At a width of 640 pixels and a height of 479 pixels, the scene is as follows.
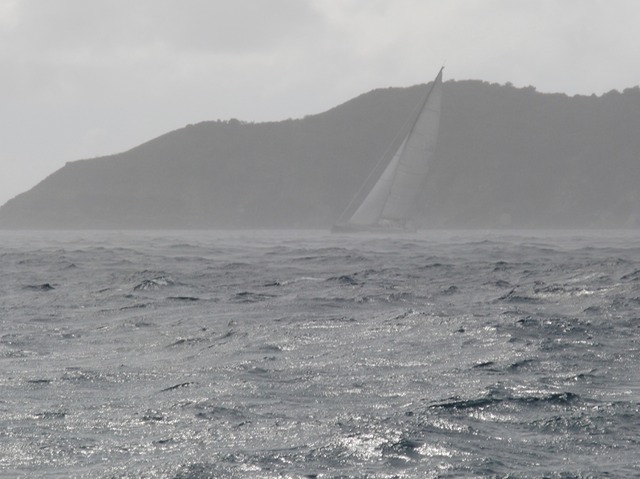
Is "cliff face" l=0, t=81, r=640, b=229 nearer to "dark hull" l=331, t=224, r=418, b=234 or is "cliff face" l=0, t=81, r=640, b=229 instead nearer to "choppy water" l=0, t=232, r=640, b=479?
"dark hull" l=331, t=224, r=418, b=234

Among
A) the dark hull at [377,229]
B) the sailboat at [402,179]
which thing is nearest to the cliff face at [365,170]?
the dark hull at [377,229]

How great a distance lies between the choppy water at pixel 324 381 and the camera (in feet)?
30.4

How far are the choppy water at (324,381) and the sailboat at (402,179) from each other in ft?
155

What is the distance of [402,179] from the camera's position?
72938mm

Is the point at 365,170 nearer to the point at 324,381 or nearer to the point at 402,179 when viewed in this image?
the point at 402,179

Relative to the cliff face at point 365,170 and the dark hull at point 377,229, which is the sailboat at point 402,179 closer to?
the dark hull at point 377,229

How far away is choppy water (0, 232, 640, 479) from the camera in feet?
30.4

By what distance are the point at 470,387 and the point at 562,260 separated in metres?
23.8

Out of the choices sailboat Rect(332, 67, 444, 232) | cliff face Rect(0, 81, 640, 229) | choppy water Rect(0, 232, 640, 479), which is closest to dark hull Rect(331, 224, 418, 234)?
sailboat Rect(332, 67, 444, 232)

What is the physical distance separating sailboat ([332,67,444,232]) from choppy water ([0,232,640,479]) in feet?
155

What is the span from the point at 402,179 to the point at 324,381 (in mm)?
60996

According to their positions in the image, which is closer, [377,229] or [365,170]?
[377,229]

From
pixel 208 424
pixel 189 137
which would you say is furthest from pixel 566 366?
pixel 189 137

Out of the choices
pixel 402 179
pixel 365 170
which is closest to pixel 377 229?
pixel 402 179
